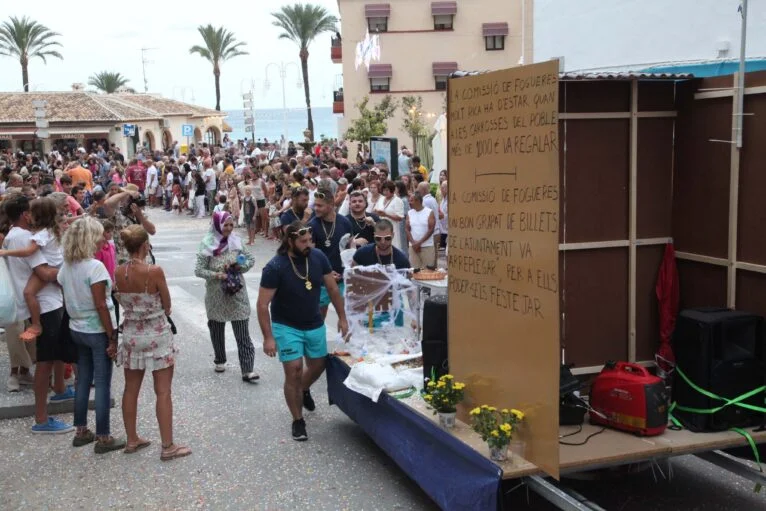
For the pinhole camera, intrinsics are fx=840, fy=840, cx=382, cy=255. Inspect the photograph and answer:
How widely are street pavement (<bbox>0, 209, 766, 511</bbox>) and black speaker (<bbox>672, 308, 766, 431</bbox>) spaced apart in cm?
77

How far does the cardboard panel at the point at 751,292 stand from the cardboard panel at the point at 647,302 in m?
0.74

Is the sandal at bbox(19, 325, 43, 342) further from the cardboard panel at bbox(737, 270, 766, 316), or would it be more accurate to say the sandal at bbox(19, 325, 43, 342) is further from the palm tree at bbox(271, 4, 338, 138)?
the palm tree at bbox(271, 4, 338, 138)

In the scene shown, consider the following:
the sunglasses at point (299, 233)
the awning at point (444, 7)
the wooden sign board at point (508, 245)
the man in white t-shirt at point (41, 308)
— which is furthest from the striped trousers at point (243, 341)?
the awning at point (444, 7)

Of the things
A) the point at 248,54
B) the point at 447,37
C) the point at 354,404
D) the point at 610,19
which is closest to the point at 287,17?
the point at 248,54

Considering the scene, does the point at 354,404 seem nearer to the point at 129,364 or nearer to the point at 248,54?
the point at 129,364

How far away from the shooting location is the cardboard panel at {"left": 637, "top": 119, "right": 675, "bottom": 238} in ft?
19.7

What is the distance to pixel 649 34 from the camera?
1514 centimetres

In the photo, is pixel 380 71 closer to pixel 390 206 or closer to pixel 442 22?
pixel 442 22

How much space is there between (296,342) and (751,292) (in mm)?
3404

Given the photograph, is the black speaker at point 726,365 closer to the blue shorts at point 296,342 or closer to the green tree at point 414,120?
the blue shorts at point 296,342

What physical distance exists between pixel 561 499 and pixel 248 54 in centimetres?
6671

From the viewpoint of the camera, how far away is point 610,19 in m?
16.2

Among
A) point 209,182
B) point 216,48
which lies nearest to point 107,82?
point 216,48

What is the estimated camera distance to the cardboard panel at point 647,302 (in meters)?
6.16
